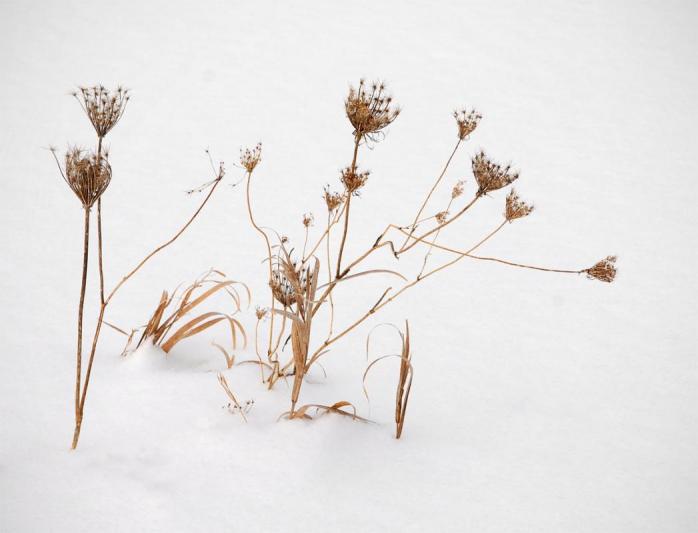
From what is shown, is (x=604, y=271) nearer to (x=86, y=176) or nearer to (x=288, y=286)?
(x=288, y=286)

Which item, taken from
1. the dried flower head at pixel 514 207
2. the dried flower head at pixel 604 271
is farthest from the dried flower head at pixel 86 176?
the dried flower head at pixel 604 271

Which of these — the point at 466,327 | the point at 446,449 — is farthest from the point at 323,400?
the point at 466,327

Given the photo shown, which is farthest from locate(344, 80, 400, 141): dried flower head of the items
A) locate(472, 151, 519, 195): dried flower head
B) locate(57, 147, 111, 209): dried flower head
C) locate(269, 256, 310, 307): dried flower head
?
locate(57, 147, 111, 209): dried flower head

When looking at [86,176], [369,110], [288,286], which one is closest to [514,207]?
[369,110]

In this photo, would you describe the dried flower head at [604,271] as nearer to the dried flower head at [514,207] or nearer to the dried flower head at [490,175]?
the dried flower head at [514,207]

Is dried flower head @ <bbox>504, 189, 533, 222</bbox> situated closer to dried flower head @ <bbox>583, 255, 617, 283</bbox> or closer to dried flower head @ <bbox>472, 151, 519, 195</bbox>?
dried flower head @ <bbox>472, 151, 519, 195</bbox>

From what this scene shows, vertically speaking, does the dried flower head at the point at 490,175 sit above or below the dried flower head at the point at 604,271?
above
